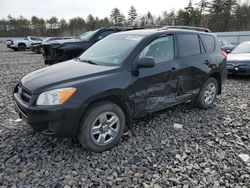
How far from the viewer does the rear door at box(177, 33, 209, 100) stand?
4.05 meters

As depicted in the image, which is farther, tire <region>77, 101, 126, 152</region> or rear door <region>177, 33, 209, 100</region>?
rear door <region>177, 33, 209, 100</region>

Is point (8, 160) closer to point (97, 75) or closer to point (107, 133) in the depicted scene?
point (107, 133)

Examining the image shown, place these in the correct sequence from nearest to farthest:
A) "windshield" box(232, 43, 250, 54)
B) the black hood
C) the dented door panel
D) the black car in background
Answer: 1. the black hood
2. the dented door panel
3. the black car in background
4. "windshield" box(232, 43, 250, 54)

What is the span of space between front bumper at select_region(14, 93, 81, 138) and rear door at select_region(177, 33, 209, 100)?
215cm

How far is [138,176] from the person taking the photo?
104 inches

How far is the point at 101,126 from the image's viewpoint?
10.0ft

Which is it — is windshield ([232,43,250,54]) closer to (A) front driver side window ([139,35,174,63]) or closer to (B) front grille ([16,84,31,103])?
(A) front driver side window ([139,35,174,63])

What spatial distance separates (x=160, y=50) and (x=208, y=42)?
66.6 inches

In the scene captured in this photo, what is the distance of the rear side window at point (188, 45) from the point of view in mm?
4094

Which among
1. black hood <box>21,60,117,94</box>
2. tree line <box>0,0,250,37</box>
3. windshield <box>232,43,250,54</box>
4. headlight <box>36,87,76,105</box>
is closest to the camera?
headlight <box>36,87,76,105</box>

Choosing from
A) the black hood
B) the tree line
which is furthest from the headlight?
the tree line

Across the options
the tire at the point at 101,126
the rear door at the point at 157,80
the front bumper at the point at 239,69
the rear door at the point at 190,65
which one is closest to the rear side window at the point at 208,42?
the rear door at the point at 190,65

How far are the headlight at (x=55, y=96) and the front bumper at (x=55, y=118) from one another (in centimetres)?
7

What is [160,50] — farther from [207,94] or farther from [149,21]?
[149,21]
